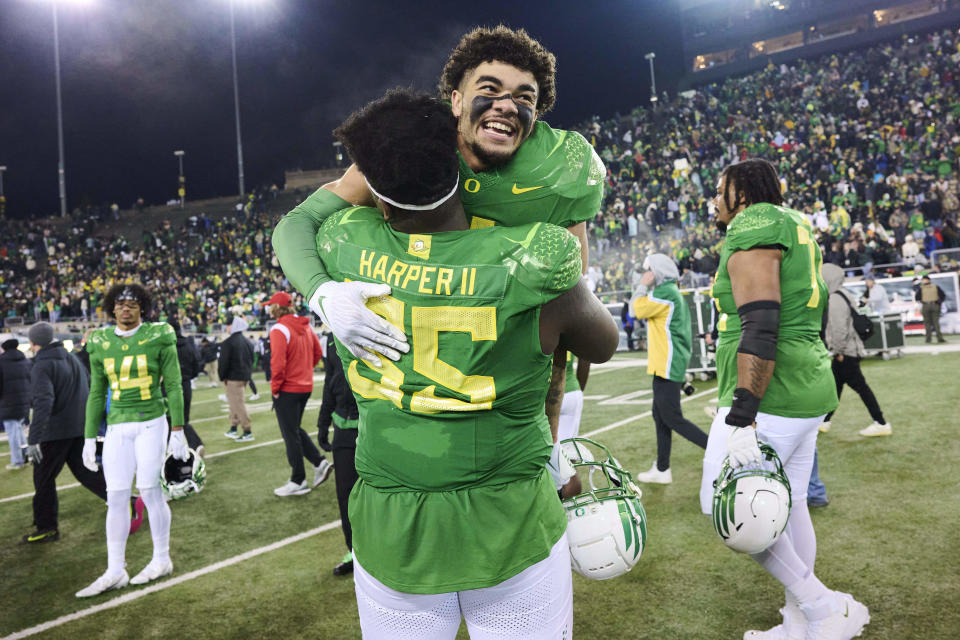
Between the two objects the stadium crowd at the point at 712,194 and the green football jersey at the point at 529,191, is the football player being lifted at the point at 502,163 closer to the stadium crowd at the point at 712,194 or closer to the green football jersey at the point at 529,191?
the green football jersey at the point at 529,191

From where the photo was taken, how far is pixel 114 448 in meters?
4.61

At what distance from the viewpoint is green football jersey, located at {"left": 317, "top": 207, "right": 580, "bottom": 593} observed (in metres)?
1.52

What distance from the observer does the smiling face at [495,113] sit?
84.2 inches

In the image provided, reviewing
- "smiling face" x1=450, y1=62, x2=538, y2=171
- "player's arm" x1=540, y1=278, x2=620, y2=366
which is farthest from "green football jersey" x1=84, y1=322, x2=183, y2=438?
"player's arm" x1=540, y1=278, x2=620, y2=366

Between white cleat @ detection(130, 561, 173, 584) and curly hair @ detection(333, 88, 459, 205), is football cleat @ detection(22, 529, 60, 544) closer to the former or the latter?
white cleat @ detection(130, 561, 173, 584)

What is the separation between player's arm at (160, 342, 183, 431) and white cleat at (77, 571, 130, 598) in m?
1.09

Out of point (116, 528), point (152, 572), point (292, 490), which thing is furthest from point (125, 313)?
point (292, 490)

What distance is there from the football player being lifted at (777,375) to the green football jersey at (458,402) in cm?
150

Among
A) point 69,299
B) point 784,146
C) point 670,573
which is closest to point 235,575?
point 670,573

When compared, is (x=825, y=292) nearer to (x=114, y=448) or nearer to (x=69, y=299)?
(x=114, y=448)

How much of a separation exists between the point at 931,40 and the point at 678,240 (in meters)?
18.8

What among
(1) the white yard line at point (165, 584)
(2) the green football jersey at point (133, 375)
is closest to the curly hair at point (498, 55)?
(2) the green football jersey at point (133, 375)

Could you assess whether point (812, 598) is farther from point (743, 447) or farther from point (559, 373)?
point (559, 373)

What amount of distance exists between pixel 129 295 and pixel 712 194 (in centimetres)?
2438
